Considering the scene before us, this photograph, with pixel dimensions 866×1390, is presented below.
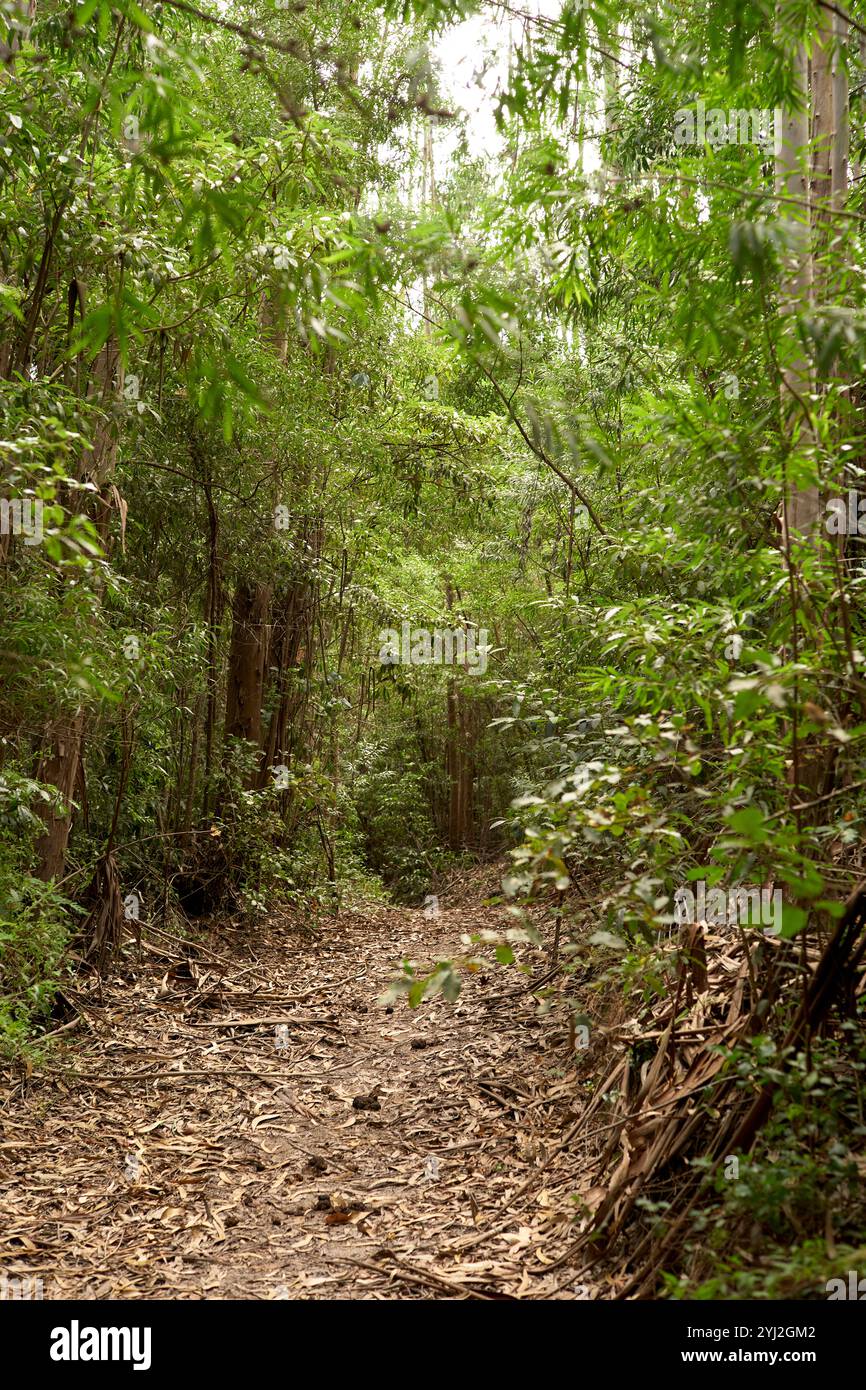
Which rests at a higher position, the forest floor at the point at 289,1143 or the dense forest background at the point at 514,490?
the dense forest background at the point at 514,490

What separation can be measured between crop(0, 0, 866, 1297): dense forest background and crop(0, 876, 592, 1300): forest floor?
0.37m

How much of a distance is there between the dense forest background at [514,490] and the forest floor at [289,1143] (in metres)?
0.37

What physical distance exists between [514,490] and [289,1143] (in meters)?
7.09

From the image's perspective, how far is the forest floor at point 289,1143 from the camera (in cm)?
290

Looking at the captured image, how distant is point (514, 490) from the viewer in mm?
9648

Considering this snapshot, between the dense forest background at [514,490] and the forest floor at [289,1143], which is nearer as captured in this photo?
the dense forest background at [514,490]

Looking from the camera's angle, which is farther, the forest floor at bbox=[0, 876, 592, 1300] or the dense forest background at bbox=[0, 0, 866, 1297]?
the forest floor at bbox=[0, 876, 592, 1300]

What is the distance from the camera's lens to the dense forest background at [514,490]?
87.4 inches

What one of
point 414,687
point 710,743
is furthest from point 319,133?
point 414,687

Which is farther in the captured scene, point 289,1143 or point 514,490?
point 514,490

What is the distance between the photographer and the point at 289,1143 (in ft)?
13.0

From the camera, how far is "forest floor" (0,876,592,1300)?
2.90m

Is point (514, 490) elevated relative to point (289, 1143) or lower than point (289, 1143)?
elevated

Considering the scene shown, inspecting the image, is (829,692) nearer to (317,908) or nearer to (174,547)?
(174,547)
